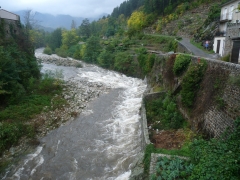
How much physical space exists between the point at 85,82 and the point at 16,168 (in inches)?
691

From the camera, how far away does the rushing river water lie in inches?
372

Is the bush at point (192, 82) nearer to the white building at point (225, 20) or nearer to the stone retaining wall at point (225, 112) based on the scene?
the stone retaining wall at point (225, 112)

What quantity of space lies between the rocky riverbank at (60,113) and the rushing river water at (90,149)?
1.87 feet

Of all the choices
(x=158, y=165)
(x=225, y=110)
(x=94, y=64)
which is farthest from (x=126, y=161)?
(x=94, y=64)

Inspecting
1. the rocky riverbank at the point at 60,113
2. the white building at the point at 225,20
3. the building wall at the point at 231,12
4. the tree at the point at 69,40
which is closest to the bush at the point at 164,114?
the rocky riverbank at the point at 60,113

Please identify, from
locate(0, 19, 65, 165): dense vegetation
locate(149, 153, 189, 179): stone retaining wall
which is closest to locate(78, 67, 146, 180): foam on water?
locate(149, 153, 189, 179): stone retaining wall

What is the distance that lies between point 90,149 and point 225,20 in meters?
20.6

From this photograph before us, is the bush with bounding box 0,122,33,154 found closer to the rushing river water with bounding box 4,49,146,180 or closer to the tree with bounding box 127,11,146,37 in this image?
the rushing river water with bounding box 4,49,146,180

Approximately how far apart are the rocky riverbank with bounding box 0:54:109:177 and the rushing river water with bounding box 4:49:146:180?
57 centimetres

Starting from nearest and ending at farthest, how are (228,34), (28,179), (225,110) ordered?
(225,110)
(28,179)
(228,34)

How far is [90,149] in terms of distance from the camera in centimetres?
1142

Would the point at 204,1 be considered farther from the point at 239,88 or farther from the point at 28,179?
the point at 28,179

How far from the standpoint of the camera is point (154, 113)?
44.5 feet

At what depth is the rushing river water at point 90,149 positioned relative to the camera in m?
9.45
